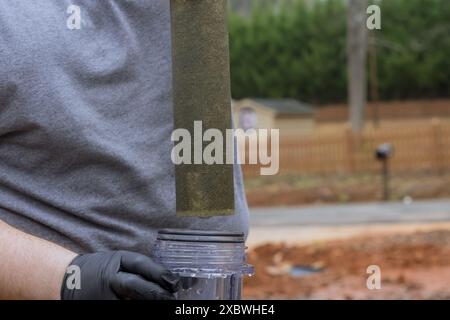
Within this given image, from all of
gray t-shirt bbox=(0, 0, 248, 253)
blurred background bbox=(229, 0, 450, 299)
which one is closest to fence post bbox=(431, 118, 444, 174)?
blurred background bbox=(229, 0, 450, 299)

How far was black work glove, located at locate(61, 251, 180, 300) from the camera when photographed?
1587 mm

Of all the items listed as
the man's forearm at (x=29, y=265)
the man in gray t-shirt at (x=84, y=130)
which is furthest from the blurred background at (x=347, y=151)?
the man's forearm at (x=29, y=265)

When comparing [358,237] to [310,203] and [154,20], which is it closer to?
[310,203]

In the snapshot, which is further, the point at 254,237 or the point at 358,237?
the point at 254,237

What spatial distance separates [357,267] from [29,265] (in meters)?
8.66

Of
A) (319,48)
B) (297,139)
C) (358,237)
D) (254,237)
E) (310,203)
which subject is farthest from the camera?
(319,48)

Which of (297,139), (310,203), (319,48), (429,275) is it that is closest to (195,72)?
(429,275)

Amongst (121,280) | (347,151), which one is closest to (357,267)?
(121,280)

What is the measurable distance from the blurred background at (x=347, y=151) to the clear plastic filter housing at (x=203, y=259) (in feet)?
9.08

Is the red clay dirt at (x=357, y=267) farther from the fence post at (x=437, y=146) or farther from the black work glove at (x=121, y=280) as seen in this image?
the fence post at (x=437, y=146)

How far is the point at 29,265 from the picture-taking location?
1.73 m

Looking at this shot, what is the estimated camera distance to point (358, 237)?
489 inches

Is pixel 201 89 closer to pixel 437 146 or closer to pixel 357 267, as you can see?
pixel 357 267

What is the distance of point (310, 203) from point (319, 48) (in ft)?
77.1
